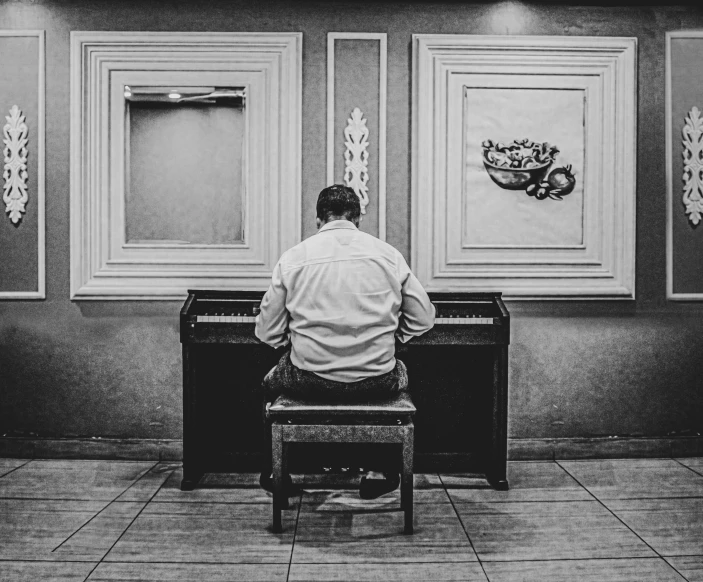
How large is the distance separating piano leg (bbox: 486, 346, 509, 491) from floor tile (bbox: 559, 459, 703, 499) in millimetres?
480

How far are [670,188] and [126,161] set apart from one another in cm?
338

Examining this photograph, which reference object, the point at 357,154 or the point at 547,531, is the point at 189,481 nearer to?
the point at 547,531

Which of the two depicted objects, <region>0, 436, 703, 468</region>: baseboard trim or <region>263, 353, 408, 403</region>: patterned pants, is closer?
<region>263, 353, 408, 403</region>: patterned pants

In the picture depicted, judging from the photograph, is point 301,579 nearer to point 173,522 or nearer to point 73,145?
point 173,522

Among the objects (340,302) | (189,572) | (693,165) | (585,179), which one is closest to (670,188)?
(693,165)

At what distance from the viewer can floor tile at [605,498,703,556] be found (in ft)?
8.82

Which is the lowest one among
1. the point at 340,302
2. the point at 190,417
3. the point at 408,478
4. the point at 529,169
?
the point at 408,478

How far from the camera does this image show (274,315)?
2.83 meters

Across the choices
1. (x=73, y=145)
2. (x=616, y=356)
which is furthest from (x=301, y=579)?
(x=73, y=145)

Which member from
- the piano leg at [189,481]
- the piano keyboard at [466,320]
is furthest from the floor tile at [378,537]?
the piano keyboard at [466,320]

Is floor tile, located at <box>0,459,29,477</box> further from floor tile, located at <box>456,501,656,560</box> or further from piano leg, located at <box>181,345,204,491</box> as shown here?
floor tile, located at <box>456,501,656,560</box>

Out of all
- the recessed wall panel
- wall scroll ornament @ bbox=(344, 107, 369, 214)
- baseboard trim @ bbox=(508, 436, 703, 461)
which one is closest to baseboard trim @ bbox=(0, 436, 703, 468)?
baseboard trim @ bbox=(508, 436, 703, 461)

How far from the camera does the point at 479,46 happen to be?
399cm

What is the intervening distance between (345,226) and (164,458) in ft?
6.65
